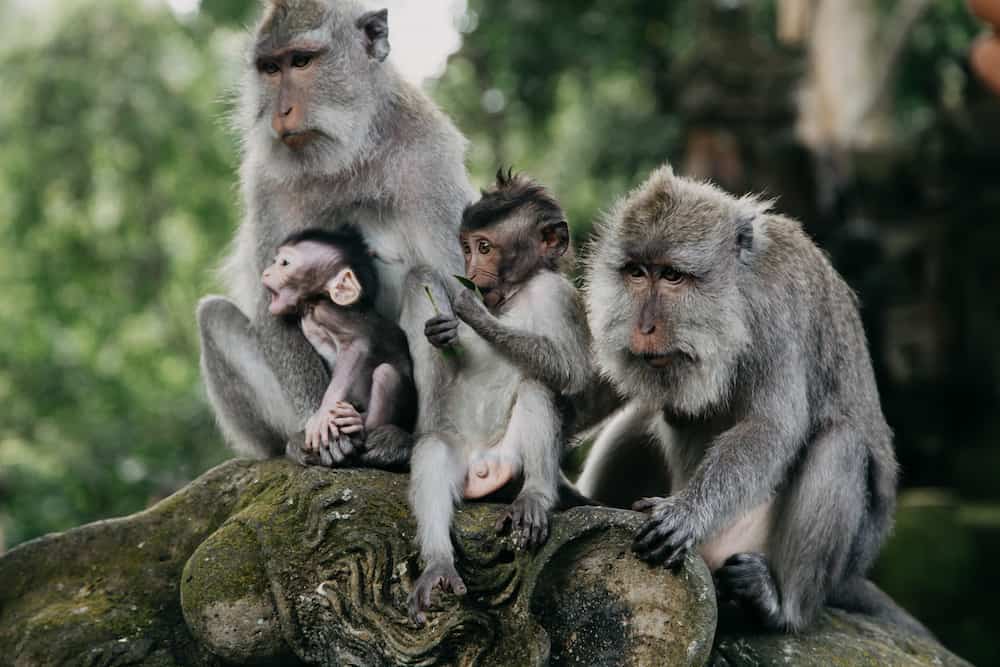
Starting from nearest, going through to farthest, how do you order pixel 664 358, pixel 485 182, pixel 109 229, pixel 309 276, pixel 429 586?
pixel 429 586 → pixel 664 358 → pixel 309 276 → pixel 485 182 → pixel 109 229

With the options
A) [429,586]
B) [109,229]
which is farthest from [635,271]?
[109,229]

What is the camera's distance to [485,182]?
18.5 metres

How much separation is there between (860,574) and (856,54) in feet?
56.0

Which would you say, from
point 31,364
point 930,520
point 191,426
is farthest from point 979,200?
point 31,364

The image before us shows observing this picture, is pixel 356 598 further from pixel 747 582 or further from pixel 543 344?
pixel 747 582

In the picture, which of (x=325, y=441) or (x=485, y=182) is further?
(x=485, y=182)

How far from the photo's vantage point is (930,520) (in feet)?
40.0

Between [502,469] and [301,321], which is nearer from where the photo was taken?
[502,469]

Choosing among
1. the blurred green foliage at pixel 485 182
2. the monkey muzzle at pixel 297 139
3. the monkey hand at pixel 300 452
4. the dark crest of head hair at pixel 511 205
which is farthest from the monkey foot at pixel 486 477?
the blurred green foliage at pixel 485 182

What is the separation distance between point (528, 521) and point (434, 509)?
1.19 feet

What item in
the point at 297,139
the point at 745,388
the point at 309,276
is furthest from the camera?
the point at 297,139

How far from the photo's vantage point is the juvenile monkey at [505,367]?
4.93m

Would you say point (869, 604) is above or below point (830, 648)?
below

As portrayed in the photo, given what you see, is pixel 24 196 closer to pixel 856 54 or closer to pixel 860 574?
pixel 856 54
